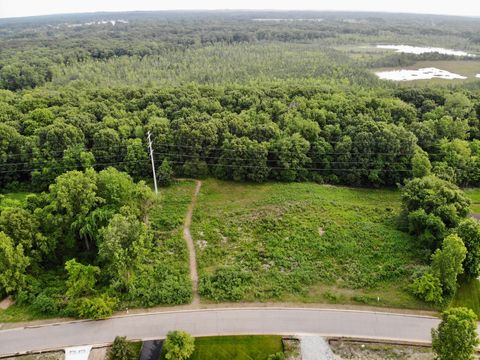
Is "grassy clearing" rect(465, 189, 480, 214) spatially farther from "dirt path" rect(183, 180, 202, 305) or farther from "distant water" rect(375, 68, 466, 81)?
"distant water" rect(375, 68, 466, 81)

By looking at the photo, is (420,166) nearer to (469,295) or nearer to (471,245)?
(471,245)

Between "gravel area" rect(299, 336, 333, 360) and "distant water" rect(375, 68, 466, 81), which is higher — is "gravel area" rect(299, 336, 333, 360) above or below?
below

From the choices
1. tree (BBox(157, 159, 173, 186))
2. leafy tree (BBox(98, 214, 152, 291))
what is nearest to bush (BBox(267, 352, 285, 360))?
leafy tree (BBox(98, 214, 152, 291))

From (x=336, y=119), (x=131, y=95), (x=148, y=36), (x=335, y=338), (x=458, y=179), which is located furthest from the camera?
(x=148, y=36)

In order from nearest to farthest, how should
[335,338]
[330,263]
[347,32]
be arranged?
[335,338]
[330,263]
[347,32]

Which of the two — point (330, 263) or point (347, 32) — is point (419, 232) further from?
point (347, 32)

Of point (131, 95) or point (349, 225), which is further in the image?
point (131, 95)

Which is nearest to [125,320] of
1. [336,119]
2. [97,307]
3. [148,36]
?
[97,307]
